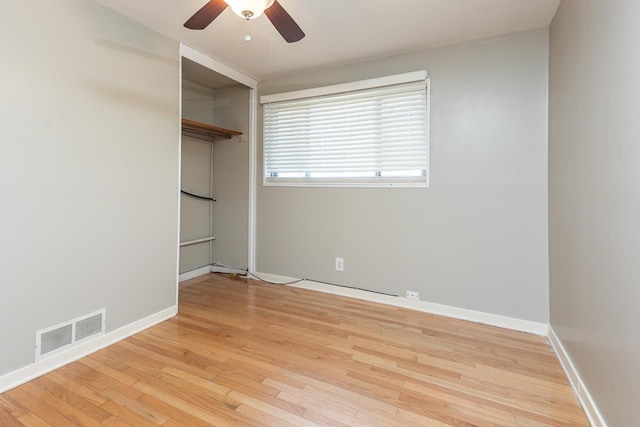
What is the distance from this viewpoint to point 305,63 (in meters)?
2.99

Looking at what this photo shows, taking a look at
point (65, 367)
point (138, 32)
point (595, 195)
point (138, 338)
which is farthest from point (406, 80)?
point (65, 367)

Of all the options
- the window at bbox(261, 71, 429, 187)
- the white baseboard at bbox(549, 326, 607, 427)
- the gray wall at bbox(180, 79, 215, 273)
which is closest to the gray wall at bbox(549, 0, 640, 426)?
the white baseboard at bbox(549, 326, 607, 427)

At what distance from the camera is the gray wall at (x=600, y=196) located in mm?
1130

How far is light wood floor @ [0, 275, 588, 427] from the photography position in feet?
4.79

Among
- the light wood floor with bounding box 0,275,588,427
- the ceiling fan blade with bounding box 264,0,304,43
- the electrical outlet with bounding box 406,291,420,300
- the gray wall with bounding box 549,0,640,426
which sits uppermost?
the ceiling fan blade with bounding box 264,0,304,43

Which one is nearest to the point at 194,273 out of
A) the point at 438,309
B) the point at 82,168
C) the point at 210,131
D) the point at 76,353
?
the point at 210,131

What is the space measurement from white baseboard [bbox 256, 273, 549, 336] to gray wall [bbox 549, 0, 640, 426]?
0.32m

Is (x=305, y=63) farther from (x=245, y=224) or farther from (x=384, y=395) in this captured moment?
(x=384, y=395)

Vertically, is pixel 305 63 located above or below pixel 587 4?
above

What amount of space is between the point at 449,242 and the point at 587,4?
1.70 metres

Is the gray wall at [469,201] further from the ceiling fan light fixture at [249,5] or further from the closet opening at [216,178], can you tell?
the ceiling fan light fixture at [249,5]

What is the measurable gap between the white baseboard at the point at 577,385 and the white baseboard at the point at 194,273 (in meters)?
3.49

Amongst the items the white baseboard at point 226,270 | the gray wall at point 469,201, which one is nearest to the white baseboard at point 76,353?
the white baseboard at point 226,270

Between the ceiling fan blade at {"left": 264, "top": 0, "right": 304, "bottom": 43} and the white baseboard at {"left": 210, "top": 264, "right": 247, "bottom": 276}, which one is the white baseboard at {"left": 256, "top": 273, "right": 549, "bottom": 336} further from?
the ceiling fan blade at {"left": 264, "top": 0, "right": 304, "bottom": 43}
